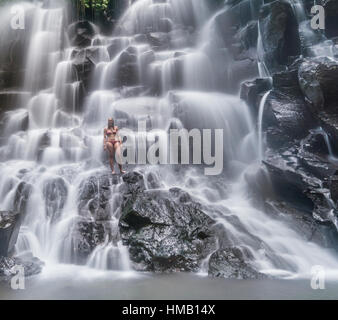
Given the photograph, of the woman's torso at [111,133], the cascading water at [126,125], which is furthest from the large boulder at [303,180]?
the woman's torso at [111,133]

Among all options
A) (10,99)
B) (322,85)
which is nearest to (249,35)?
(322,85)

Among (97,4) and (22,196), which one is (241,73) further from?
(97,4)

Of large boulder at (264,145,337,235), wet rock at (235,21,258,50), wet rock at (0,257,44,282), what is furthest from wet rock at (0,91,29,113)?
large boulder at (264,145,337,235)

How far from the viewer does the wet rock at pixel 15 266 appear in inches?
222

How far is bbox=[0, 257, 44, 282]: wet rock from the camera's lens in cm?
563

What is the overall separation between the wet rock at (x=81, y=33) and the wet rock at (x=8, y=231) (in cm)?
1164

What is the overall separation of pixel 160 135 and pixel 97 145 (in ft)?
6.96

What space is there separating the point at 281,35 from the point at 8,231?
10831 millimetres

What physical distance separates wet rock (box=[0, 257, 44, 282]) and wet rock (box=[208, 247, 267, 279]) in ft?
11.0

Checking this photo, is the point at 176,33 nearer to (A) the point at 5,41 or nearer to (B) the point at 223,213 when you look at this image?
(A) the point at 5,41

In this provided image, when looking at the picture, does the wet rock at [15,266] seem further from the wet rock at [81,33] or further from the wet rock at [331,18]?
the wet rock at [331,18]

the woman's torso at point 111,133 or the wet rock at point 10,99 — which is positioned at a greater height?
the wet rock at point 10,99

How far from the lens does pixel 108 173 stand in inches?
343
